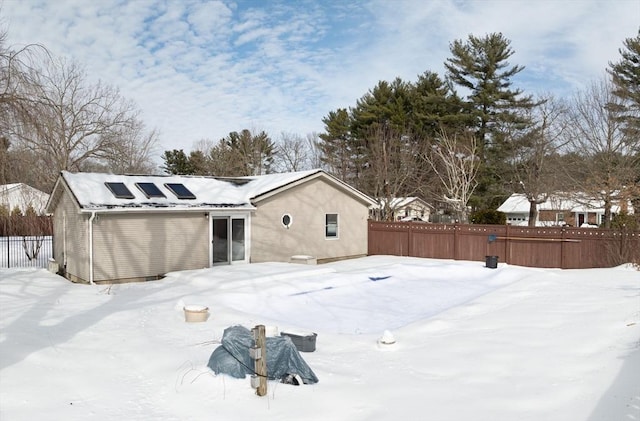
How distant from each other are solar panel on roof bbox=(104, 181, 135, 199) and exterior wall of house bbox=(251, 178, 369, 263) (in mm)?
4296

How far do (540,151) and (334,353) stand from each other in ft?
91.8

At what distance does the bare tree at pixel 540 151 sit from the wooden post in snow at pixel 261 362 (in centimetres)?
2633

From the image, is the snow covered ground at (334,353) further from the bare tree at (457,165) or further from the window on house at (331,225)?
the bare tree at (457,165)

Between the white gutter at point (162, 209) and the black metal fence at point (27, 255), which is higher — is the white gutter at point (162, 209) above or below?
above

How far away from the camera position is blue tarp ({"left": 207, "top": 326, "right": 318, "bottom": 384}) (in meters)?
5.62

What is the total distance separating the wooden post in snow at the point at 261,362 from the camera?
5195mm

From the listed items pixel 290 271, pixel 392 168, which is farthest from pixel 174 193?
pixel 392 168

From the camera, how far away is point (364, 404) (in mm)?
5113

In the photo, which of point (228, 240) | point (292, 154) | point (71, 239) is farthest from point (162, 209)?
point (292, 154)

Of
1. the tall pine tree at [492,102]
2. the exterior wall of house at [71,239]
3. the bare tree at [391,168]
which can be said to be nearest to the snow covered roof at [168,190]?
the exterior wall of house at [71,239]

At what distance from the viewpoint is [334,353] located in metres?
7.09

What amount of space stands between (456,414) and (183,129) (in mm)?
36191

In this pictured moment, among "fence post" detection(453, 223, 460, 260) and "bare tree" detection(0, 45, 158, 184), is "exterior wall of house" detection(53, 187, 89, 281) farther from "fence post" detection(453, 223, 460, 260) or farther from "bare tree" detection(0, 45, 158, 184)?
"fence post" detection(453, 223, 460, 260)

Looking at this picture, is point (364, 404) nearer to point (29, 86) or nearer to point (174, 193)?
point (29, 86)
